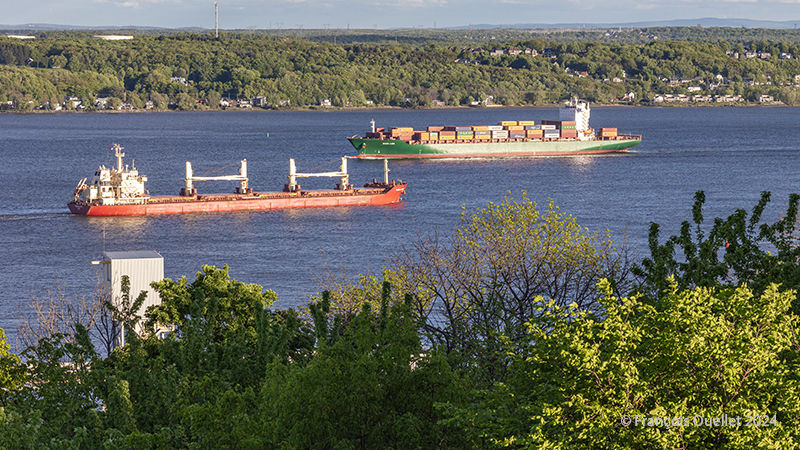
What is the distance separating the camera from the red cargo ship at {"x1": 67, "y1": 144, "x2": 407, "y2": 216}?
2673 inches

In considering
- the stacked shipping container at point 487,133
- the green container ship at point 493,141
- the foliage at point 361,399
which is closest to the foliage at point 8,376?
the foliage at point 361,399

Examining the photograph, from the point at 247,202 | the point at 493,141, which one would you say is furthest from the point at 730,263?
the point at 493,141

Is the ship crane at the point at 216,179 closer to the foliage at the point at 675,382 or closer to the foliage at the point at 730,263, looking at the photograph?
the foliage at the point at 730,263

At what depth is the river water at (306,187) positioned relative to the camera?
49.9m

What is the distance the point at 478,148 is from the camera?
119m

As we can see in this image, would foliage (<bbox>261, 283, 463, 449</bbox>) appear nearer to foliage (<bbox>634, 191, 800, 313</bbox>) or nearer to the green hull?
foliage (<bbox>634, 191, 800, 313</bbox>)

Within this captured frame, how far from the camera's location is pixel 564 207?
7244 centimetres

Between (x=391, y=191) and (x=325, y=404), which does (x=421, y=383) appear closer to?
(x=325, y=404)

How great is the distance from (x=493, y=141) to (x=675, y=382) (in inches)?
4388

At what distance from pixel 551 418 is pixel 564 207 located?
209 ft

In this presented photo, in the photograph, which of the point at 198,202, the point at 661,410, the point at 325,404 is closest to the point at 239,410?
the point at 325,404

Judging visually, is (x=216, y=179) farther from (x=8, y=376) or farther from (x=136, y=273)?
(x=8, y=376)

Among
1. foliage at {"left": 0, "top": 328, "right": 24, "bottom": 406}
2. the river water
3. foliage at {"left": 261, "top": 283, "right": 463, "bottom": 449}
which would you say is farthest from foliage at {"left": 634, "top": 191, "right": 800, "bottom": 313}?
foliage at {"left": 0, "top": 328, "right": 24, "bottom": 406}

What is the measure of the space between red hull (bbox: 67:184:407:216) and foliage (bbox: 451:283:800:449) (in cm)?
6167
